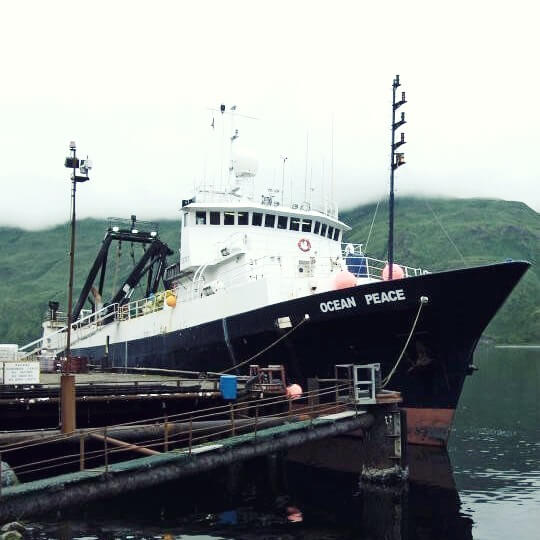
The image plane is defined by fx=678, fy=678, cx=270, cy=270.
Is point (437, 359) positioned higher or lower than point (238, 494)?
higher

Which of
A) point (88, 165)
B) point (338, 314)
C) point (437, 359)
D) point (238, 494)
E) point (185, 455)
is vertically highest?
point (88, 165)

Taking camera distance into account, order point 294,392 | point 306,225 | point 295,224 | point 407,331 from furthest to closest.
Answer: point 306,225, point 295,224, point 407,331, point 294,392

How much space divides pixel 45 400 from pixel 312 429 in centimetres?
750

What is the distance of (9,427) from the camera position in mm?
19766

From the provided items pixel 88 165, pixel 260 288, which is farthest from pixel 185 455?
pixel 260 288

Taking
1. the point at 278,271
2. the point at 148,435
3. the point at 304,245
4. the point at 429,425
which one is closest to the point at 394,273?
the point at 278,271

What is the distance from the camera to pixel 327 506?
62.3 ft

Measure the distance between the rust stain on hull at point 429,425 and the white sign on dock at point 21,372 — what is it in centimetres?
1298

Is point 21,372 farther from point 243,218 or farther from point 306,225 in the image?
point 306,225

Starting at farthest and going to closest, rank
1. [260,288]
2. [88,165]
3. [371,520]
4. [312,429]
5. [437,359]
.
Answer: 1. [260,288]
2. [437,359]
3. [88,165]
4. [312,429]
5. [371,520]

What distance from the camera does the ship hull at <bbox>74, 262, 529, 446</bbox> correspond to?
75.9ft

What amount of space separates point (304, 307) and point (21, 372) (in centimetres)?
1009

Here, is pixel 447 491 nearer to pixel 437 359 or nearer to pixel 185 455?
pixel 437 359

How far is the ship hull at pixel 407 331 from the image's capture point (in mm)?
23125
